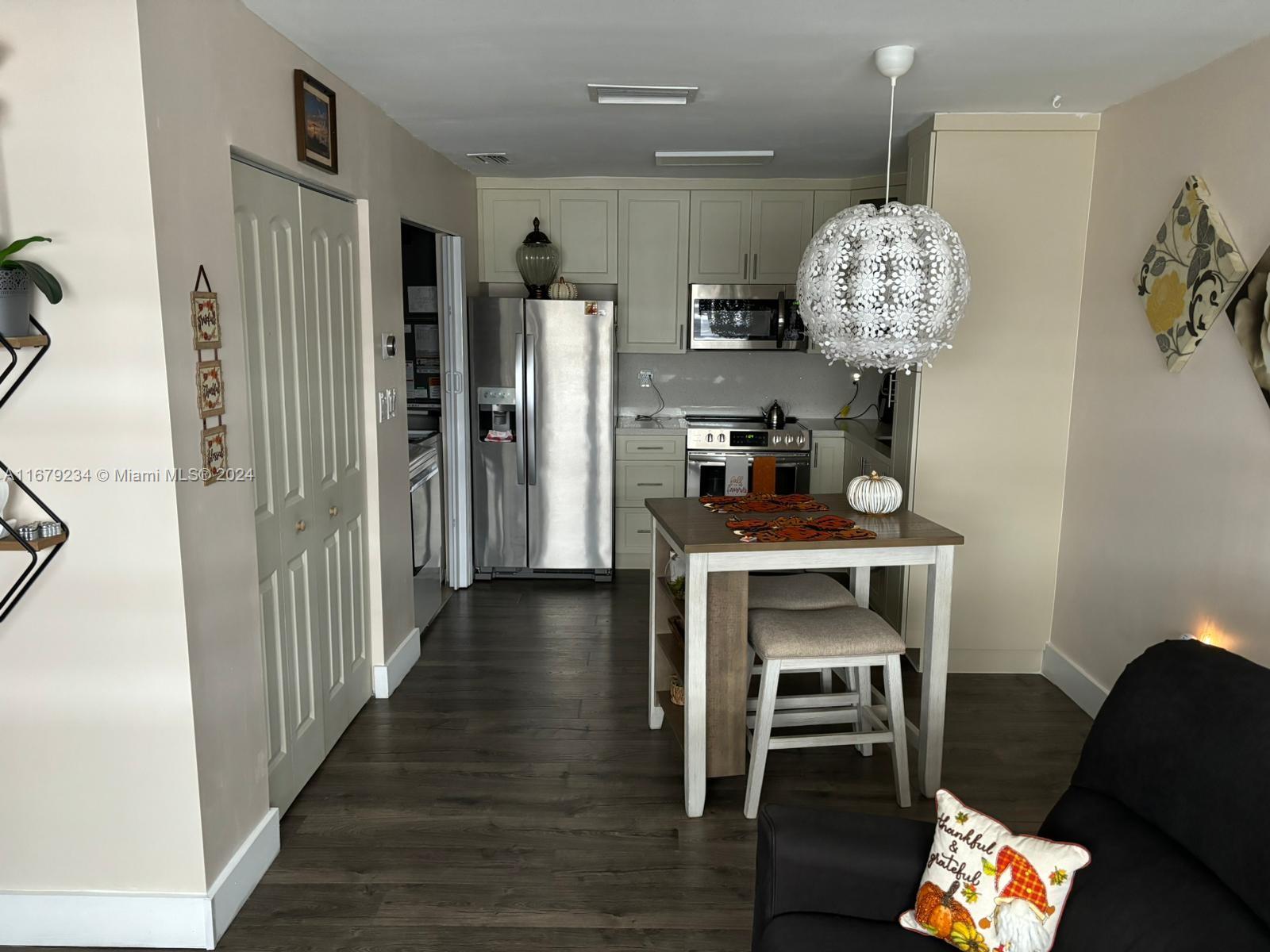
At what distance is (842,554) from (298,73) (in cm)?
220

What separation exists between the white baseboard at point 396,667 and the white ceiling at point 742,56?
2.24 metres

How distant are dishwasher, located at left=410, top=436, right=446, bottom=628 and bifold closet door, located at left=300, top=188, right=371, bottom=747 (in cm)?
78

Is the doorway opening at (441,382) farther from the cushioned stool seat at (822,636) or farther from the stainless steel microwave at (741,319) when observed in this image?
the cushioned stool seat at (822,636)

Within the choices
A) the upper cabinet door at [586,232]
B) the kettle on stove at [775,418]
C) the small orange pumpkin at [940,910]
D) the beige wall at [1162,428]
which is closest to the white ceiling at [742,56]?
the beige wall at [1162,428]

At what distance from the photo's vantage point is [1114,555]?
11.4ft

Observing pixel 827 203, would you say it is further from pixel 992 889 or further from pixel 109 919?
pixel 109 919

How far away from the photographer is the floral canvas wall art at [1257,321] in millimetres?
2545

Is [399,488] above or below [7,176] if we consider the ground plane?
below

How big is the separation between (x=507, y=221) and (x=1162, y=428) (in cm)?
379

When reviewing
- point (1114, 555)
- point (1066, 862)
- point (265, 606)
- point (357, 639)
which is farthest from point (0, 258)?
point (1114, 555)

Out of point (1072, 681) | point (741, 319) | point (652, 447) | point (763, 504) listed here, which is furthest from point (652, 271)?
point (1072, 681)

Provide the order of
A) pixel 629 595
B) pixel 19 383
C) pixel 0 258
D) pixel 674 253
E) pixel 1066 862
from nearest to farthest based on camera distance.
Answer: pixel 1066 862 < pixel 0 258 < pixel 19 383 < pixel 629 595 < pixel 674 253

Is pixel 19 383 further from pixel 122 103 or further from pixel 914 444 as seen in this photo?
pixel 914 444

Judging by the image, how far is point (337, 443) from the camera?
3.23 meters
